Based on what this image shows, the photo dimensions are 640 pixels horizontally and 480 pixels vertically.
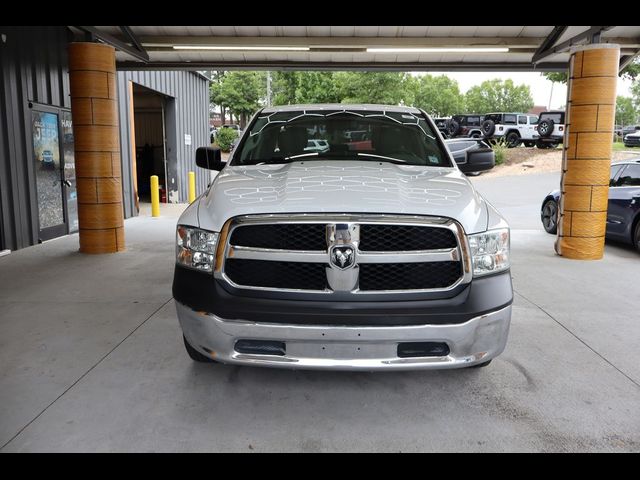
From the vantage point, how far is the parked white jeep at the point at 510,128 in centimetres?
2922

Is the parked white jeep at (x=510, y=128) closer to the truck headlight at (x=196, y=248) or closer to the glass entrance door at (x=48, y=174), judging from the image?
the glass entrance door at (x=48, y=174)

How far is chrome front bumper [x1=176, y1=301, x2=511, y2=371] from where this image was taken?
9.37ft

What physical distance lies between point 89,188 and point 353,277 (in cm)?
638

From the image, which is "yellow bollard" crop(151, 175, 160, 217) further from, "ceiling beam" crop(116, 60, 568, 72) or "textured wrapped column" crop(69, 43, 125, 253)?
"textured wrapped column" crop(69, 43, 125, 253)

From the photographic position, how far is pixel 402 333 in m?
2.85

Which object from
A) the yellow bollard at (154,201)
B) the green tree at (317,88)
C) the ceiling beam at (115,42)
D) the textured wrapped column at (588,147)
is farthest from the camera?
the green tree at (317,88)

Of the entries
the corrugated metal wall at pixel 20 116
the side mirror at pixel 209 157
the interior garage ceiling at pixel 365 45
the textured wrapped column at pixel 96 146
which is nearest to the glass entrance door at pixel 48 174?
the corrugated metal wall at pixel 20 116

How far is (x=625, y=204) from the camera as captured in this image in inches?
334

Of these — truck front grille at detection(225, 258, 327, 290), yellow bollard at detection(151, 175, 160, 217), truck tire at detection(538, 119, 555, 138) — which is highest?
truck tire at detection(538, 119, 555, 138)

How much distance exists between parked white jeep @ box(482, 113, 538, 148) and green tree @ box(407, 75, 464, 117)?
22552mm

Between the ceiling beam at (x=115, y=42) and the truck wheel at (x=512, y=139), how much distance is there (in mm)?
23995

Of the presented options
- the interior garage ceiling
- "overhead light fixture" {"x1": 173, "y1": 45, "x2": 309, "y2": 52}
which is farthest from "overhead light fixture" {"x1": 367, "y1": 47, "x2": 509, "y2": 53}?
"overhead light fixture" {"x1": 173, "y1": 45, "x2": 309, "y2": 52}
